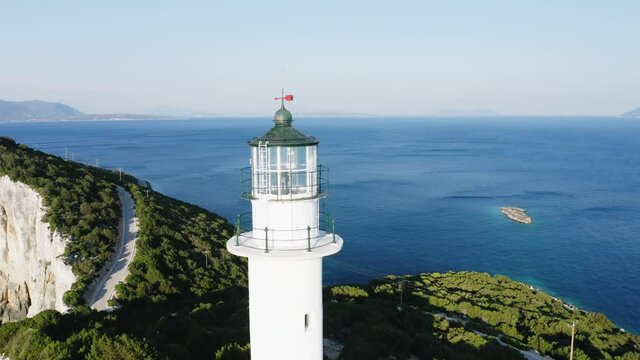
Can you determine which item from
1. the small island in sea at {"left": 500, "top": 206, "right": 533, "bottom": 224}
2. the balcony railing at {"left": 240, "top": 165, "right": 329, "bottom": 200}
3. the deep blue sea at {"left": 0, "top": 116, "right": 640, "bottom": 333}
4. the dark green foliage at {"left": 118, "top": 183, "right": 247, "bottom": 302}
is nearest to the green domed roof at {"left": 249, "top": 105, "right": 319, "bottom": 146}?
the balcony railing at {"left": 240, "top": 165, "right": 329, "bottom": 200}

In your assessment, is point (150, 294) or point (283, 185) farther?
point (150, 294)

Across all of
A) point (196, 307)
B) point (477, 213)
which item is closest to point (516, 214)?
point (477, 213)

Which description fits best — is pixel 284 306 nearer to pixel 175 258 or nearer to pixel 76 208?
pixel 175 258

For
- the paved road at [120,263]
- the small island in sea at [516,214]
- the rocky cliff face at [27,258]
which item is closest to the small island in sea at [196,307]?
the rocky cliff face at [27,258]

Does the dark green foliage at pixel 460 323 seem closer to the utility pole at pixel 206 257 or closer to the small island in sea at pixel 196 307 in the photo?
the small island in sea at pixel 196 307

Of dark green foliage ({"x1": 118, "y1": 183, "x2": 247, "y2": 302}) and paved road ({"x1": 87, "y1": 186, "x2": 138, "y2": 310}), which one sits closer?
paved road ({"x1": 87, "y1": 186, "x2": 138, "y2": 310})

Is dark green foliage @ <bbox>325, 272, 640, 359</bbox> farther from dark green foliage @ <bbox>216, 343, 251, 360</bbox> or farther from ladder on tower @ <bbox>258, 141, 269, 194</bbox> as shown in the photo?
ladder on tower @ <bbox>258, 141, 269, 194</bbox>

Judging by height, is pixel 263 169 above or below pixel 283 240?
above

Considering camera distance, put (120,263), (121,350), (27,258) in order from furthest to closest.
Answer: (27,258) < (120,263) < (121,350)

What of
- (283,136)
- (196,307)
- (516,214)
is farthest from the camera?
(516,214)
